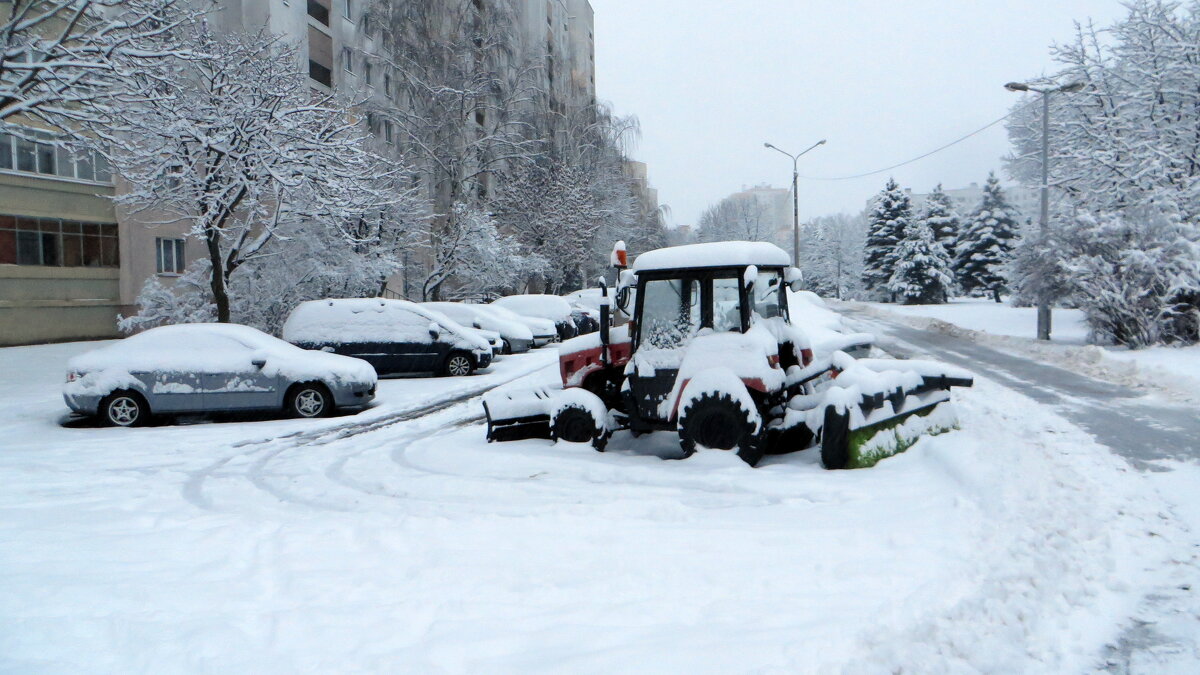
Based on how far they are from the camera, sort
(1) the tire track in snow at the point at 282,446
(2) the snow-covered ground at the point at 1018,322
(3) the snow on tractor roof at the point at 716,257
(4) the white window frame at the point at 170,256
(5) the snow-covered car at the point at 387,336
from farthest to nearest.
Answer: (4) the white window frame at the point at 170,256
(2) the snow-covered ground at the point at 1018,322
(5) the snow-covered car at the point at 387,336
(3) the snow on tractor roof at the point at 716,257
(1) the tire track in snow at the point at 282,446

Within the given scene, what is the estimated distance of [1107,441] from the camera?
319 inches

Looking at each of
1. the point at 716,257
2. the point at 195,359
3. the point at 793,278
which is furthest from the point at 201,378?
the point at 793,278

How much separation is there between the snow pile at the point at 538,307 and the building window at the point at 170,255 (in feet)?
44.0

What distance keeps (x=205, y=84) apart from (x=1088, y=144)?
27.5m

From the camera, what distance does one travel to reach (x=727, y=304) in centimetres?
776

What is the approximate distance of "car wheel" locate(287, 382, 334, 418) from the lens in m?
11.7

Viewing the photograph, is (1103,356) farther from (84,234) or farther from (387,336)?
(84,234)

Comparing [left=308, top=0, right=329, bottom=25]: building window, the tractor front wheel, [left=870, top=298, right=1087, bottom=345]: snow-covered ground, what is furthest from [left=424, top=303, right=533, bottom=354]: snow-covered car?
[left=308, top=0, right=329, bottom=25]: building window

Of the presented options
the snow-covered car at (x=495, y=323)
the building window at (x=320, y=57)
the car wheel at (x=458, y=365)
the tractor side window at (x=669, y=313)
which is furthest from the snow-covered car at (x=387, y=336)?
the building window at (x=320, y=57)

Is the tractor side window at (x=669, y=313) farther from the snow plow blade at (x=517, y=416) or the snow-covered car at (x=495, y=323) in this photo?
the snow-covered car at (x=495, y=323)

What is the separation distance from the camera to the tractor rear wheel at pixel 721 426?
7.12 m

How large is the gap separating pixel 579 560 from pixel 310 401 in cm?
814

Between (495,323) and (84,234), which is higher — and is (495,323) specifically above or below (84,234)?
below

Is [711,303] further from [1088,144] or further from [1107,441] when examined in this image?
[1088,144]
